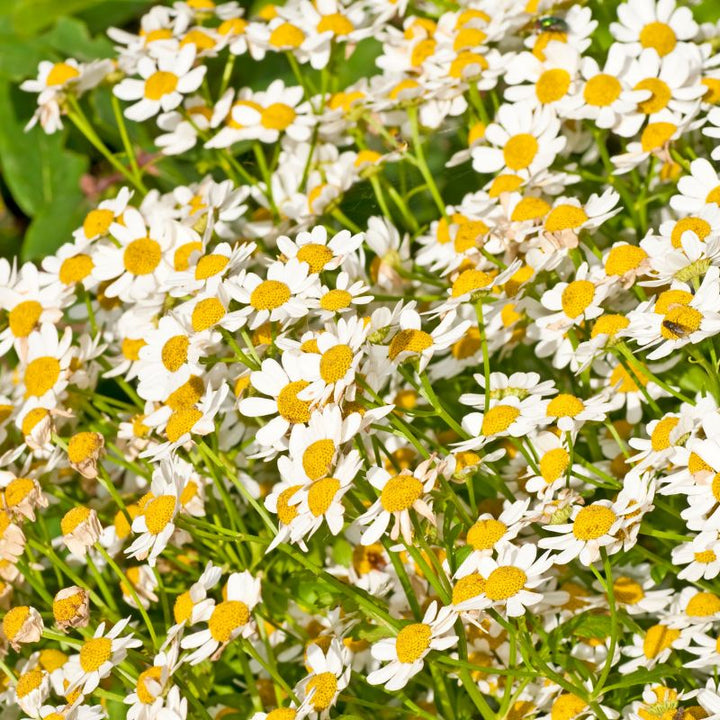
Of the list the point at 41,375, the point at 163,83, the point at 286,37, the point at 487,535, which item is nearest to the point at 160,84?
the point at 163,83

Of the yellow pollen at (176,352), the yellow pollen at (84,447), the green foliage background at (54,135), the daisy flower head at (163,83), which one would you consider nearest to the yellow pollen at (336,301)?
the yellow pollen at (176,352)

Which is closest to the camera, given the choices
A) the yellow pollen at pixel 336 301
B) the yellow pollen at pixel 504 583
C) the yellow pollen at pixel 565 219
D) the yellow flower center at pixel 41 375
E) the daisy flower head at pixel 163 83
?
the yellow pollen at pixel 504 583

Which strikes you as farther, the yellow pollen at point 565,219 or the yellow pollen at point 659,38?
the yellow pollen at point 659,38

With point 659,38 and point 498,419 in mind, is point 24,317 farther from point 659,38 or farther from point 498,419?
point 659,38

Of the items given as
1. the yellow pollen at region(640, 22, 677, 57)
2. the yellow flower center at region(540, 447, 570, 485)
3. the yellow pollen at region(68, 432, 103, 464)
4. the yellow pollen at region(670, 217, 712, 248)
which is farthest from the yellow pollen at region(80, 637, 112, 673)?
the yellow pollen at region(640, 22, 677, 57)

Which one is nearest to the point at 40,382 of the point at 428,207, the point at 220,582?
the point at 220,582

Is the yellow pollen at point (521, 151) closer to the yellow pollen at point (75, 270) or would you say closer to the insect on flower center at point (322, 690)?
the yellow pollen at point (75, 270)
